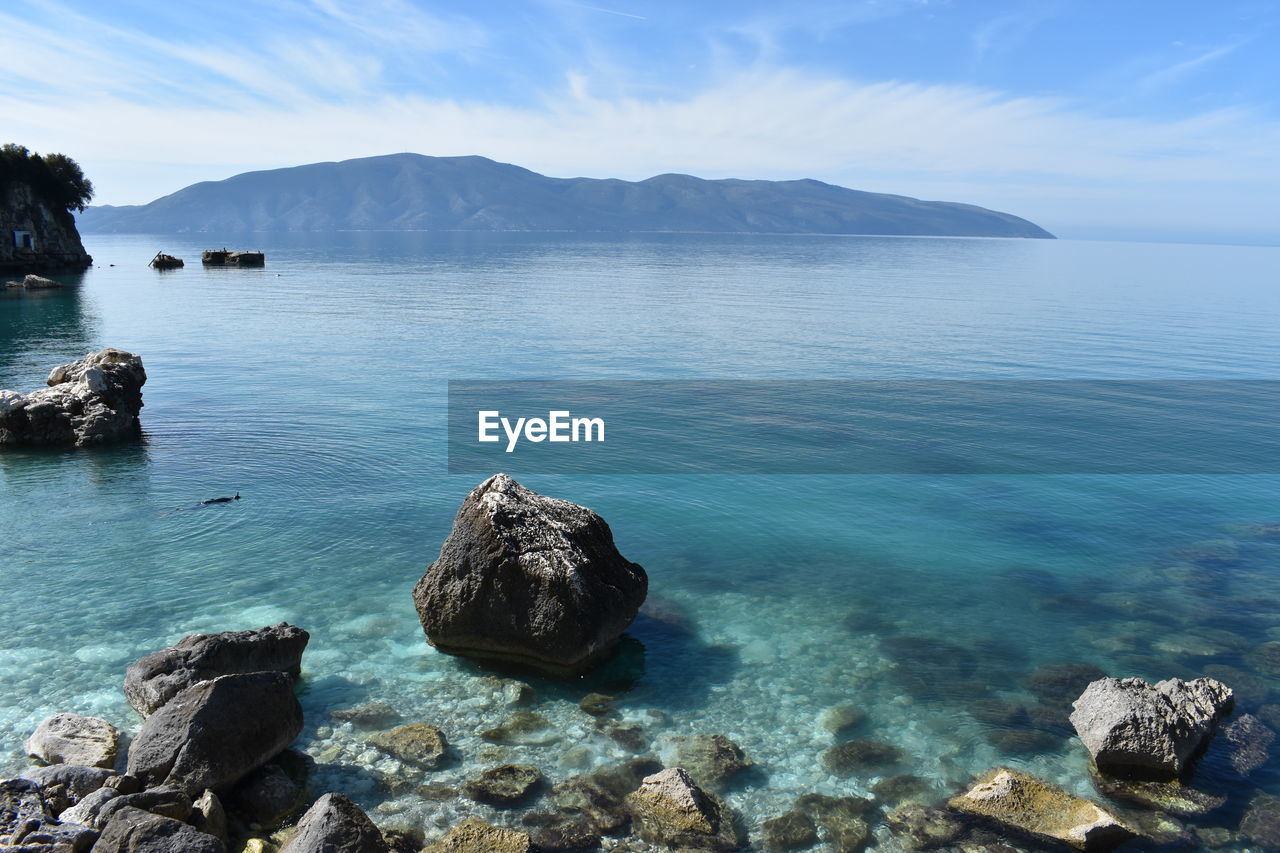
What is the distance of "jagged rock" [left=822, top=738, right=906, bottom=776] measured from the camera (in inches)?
599

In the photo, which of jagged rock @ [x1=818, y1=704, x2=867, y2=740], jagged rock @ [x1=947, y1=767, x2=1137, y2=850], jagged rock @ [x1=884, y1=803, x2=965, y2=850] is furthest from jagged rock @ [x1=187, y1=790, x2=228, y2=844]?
jagged rock @ [x1=947, y1=767, x2=1137, y2=850]

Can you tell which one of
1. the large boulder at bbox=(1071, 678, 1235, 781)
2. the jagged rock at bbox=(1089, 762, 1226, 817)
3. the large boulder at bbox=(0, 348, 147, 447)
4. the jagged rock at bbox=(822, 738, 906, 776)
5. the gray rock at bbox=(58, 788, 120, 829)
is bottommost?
the jagged rock at bbox=(822, 738, 906, 776)

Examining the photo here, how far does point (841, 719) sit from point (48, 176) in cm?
14070

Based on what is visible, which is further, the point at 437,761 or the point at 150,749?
the point at 437,761

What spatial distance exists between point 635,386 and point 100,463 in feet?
84.7

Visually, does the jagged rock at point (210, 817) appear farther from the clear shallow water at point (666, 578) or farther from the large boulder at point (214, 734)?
the clear shallow water at point (666, 578)

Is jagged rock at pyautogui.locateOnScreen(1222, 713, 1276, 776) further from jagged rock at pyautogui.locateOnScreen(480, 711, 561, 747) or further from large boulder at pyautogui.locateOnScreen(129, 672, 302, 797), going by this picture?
large boulder at pyautogui.locateOnScreen(129, 672, 302, 797)

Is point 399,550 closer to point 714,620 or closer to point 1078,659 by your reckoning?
point 714,620

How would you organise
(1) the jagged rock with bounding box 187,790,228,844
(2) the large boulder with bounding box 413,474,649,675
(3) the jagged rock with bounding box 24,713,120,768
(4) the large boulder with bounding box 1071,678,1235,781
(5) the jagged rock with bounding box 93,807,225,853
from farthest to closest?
(2) the large boulder with bounding box 413,474,649,675 < (4) the large boulder with bounding box 1071,678,1235,781 < (3) the jagged rock with bounding box 24,713,120,768 < (1) the jagged rock with bounding box 187,790,228,844 < (5) the jagged rock with bounding box 93,807,225,853

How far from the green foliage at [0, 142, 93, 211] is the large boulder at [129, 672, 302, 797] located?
12838cm

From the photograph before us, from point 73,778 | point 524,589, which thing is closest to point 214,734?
point 73,778

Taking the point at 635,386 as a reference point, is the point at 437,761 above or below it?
below

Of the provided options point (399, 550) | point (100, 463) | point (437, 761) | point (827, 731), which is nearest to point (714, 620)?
point (827, 731)

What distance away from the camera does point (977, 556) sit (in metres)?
25.2
